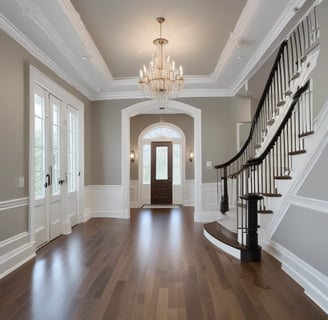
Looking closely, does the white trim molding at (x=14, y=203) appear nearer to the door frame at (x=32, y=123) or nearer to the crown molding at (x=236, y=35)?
the door frame at (x=32, y=123)

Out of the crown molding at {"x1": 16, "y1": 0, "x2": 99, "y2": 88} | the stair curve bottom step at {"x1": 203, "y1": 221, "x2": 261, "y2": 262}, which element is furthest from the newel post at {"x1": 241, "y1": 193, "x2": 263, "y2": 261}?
the crown molding at {"x1": 16, "y1": 0, "x2": 99, "y2": 88}

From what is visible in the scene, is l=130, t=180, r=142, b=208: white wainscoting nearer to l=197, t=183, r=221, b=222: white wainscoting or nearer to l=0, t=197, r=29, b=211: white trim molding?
l=197, t=183, r=221, b=222: white wainscoting

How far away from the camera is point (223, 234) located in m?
4.61

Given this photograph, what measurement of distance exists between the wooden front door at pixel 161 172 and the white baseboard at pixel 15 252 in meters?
6.17

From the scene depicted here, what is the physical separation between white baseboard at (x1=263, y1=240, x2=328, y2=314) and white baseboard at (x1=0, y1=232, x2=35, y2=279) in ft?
10.9

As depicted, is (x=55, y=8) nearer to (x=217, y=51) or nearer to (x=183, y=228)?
(x=217, y=51)

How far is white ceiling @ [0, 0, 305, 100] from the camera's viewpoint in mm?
3414

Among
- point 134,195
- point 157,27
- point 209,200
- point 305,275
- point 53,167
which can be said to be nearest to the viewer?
point 305,275

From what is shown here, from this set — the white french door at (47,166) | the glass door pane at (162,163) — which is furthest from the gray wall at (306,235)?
the glass door pane at (162,163)

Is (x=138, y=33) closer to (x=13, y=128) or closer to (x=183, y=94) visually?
(x=13, y=128)

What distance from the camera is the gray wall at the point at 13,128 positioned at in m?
3.41


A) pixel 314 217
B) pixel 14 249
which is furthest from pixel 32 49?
pixel 314 217

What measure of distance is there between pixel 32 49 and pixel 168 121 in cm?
601

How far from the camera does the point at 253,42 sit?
14.0ft
